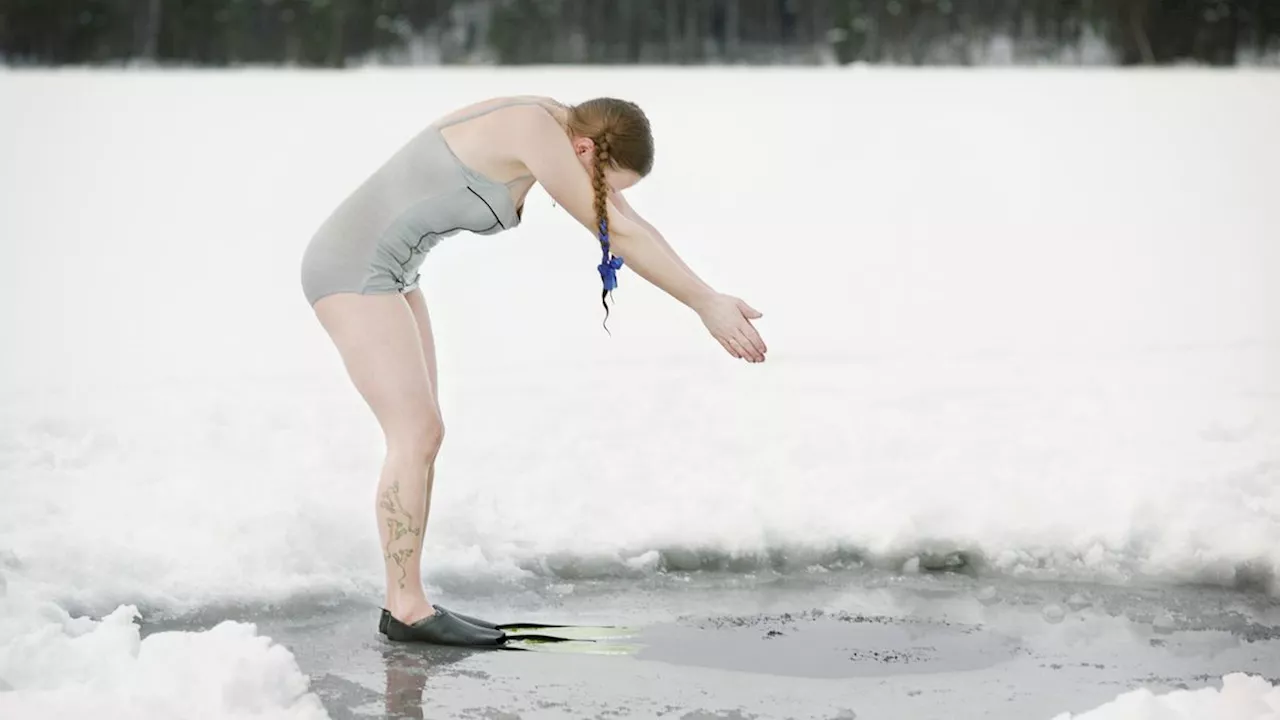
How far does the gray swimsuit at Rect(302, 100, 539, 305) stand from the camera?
8.91 ft

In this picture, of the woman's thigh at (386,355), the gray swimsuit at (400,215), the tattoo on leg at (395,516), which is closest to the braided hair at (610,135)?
the gray swimsuit at (400,215)

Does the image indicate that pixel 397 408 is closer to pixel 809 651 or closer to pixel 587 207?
pixel 587 207

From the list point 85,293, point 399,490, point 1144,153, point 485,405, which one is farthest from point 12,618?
point 1144,153

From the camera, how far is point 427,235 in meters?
2.78

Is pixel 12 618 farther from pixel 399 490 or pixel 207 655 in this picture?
pixel 399 490

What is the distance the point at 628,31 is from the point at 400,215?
5404mm

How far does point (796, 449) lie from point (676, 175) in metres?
3.95

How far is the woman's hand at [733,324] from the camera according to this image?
248 cm

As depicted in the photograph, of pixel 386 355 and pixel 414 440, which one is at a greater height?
pixel 386 355

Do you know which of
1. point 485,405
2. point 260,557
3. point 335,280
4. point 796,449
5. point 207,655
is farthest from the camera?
point 485,405

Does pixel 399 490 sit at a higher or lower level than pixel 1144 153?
lower

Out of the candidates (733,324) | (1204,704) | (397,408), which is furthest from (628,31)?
(1204,704)

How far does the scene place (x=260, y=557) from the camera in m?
3.26

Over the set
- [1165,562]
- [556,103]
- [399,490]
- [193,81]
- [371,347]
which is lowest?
[1165,562]
